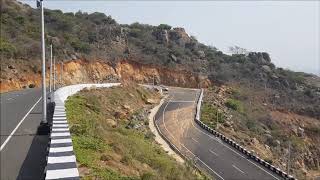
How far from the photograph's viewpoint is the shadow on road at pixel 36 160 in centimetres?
1038

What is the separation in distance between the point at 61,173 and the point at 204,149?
Answer: 2872 cm

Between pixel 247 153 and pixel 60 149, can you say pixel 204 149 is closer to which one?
pixel 247 153

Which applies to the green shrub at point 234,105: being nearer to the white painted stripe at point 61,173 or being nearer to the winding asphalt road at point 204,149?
the winding asphalt road at point 204,149

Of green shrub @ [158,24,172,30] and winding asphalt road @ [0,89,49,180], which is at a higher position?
green shrub @ [158,24,172,30]

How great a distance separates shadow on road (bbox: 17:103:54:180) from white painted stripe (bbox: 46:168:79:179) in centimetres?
87

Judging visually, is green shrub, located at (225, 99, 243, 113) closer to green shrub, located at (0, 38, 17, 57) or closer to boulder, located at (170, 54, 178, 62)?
boulder, located at (170, 54, 178, 62)

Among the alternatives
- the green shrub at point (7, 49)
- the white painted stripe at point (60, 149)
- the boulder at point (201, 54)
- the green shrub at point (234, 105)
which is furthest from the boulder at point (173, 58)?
the white painted stripe at point (60, 149)

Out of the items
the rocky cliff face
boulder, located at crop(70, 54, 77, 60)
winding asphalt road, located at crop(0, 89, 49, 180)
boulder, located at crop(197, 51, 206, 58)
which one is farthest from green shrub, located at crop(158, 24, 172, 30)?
winding asphalt road, located at crop(0, 89, 49, 180)

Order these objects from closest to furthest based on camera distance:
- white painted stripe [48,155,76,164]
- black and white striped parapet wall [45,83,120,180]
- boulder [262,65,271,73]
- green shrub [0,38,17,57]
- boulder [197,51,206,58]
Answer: black and white striped parapet wall [45,83,120,180]
white painted stripe [48,155,76,164]
green shrub [0,38,17,57]
boulder [262,65,271,73]
boulder [197,51,206,58]

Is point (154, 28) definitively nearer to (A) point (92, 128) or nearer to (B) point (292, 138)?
(B) point (292, 138)

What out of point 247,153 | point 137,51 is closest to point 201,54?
point 137,51

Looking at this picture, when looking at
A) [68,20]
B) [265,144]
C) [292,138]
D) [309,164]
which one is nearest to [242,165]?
[265,144]

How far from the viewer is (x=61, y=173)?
8.70 meters

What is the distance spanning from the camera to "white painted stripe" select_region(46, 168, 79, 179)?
847 centimetres
